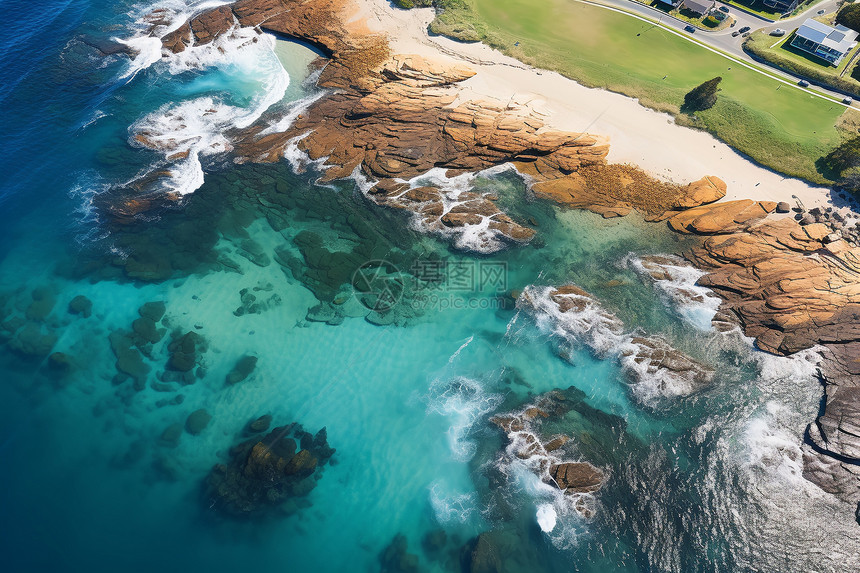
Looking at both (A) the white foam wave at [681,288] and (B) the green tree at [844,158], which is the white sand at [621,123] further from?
(A) the white foam wave at [681,288]

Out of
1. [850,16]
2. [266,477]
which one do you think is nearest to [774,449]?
[266,477]

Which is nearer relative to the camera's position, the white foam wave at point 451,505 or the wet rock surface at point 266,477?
the white foam wave at point 451,505

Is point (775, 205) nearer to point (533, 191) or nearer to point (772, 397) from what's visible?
point (772, 397)

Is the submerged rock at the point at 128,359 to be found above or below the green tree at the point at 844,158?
below

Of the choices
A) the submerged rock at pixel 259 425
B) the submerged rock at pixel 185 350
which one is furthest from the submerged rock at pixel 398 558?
the submerged rock at pixel 185 350

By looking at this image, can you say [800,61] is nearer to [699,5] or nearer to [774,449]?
[699,5]

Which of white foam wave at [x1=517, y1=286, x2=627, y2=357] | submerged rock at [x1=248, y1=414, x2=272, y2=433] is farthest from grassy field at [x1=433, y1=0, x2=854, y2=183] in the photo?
submerged rock at [x1=248, y1=414, x2=272, y2=433]
